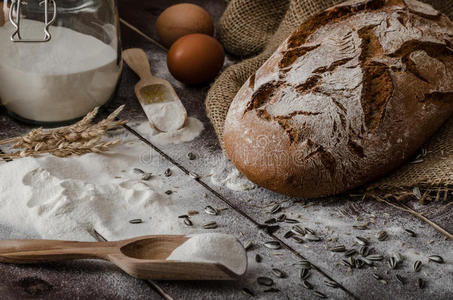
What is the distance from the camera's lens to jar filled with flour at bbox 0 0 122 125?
1590 mm

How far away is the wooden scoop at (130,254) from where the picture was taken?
3.86 ft

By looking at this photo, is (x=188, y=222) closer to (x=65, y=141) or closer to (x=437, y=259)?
(x=65, y=141)

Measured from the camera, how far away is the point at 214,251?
118 cm

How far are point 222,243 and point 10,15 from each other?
0.83 metres

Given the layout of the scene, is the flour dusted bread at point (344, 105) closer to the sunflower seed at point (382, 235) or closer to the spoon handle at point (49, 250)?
the sunflower seed at point (382, 235)

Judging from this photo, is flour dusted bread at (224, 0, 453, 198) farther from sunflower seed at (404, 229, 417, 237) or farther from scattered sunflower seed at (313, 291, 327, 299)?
scattered sunflower seed at (313, 291, 327, 299)

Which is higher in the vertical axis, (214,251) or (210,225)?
(214,251)

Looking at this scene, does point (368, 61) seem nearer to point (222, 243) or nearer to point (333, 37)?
point (333, 37)

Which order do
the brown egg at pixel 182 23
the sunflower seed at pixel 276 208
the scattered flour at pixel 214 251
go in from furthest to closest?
the brown egg at pixel 182 23, the sunflower seed at pixel 276 208, the scattered flour at pixel 214 251

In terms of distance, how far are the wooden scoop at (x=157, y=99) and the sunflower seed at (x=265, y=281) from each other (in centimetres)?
68

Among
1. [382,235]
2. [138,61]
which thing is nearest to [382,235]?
[382,235]

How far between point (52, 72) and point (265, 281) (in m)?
0.81

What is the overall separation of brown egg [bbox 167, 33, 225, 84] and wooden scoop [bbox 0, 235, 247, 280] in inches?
33.4

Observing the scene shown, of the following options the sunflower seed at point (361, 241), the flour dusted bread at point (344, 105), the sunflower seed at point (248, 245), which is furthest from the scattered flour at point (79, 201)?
the sunflower seed at point (361, 241)
